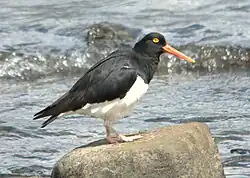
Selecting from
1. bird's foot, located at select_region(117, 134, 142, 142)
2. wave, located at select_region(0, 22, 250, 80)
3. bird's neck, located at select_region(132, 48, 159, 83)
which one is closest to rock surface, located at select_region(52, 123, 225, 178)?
bird's foot, located at select_region(117, 134, 142, 142)

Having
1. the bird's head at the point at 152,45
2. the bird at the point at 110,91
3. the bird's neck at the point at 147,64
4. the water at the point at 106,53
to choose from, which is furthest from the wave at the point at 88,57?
the bird at the point at 110,91

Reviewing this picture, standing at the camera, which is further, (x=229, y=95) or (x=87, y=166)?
(x=229, y=95)

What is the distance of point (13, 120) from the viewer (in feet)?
32.4

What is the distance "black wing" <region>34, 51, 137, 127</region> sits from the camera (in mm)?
6875

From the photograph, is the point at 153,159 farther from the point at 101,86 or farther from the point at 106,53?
the point at 106,53

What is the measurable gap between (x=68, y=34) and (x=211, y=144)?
7.93 meters

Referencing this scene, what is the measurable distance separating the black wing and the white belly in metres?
0.04

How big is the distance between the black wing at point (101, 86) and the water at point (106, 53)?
1187mm

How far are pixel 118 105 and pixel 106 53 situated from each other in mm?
6784

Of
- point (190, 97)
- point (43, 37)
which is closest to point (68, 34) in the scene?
point (43, 37)

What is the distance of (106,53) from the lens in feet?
44.7

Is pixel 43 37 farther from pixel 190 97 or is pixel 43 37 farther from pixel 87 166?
pixel 87 166

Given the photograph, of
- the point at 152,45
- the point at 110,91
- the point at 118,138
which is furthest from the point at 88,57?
the point at 110,91

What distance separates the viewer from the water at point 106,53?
896 cm
